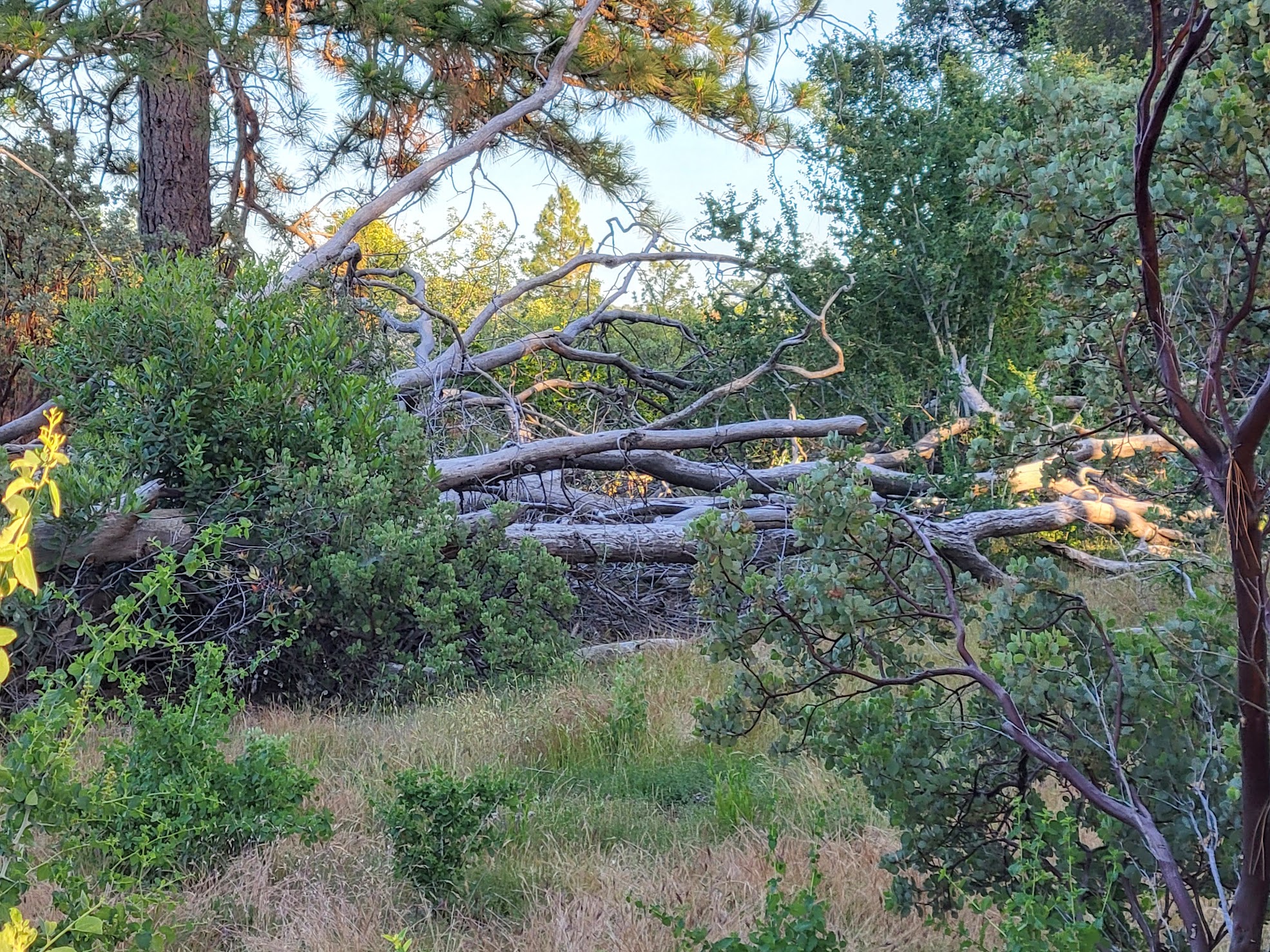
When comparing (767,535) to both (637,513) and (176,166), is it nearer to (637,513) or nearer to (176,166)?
(637,513)

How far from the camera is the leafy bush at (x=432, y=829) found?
2.62 metres

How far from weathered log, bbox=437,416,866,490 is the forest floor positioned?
191 centimetres

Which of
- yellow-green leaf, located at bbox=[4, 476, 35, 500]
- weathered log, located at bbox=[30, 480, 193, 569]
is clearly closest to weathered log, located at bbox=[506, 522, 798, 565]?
weathered log, located at bbox=[30, 480, 193, 569]

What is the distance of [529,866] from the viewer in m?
2.76

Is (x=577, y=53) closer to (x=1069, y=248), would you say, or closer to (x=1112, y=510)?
(x=1112, y=510)

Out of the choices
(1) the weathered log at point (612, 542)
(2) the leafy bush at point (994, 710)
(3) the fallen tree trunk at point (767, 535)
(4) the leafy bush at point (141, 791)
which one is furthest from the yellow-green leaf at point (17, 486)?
(1) the weathered log at point (612, 542)

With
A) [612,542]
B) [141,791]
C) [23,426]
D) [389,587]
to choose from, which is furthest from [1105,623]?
[23,426]

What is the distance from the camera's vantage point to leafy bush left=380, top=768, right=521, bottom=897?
262cm

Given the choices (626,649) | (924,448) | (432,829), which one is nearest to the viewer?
(432,829)

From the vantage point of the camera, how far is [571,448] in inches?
240

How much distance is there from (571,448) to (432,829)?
364 centimetres

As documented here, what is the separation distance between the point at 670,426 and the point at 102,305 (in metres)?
4.15

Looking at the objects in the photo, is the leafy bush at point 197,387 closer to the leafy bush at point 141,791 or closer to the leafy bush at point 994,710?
the leafy bush at point 141,791

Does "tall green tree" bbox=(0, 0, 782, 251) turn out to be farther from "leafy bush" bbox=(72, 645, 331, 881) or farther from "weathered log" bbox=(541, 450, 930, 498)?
"leafy bush" bbox=(72, 645, 331, 881)
